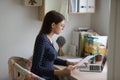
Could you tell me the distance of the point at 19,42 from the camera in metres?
2.62

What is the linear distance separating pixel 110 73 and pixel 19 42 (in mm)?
2249

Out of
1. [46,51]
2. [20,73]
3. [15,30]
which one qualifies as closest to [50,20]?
[46,51]

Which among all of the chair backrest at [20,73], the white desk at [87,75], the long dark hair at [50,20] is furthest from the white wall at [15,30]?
the white desk at [87,75]

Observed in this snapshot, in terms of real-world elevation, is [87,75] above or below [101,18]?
below

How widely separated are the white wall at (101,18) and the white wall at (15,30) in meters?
0.77

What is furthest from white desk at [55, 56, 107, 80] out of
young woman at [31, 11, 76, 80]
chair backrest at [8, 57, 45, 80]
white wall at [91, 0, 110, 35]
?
white wall at [91, 0, 110, 35]

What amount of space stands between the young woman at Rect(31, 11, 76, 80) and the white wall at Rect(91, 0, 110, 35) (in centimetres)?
91

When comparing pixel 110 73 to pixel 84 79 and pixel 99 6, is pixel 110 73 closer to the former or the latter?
pixel 84 79

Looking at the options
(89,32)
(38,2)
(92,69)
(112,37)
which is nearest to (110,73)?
(112,37)

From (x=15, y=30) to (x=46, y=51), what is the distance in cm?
86

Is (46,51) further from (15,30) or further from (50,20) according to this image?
(15,30)

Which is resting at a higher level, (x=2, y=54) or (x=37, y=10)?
(x=37, y=10)

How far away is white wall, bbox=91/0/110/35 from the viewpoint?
2646 millimetres

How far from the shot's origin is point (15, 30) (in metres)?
2.58
